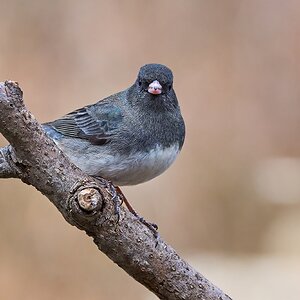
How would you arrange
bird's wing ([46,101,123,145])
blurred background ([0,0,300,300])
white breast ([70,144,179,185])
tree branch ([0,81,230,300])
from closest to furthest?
tree branch ([0,81,230,300]) → white breast ([70,144,179,185]) → bird's wing ([46,101,123,145]) → blurred background ([0,0,300,300])

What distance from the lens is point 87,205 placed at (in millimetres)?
1554

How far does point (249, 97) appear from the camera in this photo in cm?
445

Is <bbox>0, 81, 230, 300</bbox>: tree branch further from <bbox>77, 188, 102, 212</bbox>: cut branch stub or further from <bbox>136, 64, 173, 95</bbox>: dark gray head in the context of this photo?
<bbox>136, 64, 173, 95</bbox>: dark gray head

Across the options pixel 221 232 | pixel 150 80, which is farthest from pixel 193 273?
A: pixel 221 232

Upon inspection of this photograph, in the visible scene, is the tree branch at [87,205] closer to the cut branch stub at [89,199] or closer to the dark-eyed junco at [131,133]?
the cut branch stub at [89,199]

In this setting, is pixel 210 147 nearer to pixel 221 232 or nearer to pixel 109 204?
pixel 221 232

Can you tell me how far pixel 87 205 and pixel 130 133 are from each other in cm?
77

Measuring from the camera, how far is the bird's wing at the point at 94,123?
2350 millimetres

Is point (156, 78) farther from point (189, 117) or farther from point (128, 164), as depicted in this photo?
point (189, 117)

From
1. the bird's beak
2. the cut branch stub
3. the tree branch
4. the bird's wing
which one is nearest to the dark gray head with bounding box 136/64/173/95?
the bird's beak

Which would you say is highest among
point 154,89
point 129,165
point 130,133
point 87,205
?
point 154,89

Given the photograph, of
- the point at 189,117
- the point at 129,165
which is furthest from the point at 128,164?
the point at 189,117

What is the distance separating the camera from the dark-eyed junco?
2242mm

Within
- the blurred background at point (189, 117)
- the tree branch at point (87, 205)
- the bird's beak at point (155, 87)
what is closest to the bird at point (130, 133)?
the bird's beak at point (155, 87)
